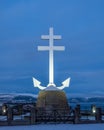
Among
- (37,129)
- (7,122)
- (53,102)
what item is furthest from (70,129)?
(53,102)

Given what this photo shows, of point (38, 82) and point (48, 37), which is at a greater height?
point (48, 37)

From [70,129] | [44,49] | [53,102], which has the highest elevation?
[44,49]

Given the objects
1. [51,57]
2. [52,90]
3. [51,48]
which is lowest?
[52,90]

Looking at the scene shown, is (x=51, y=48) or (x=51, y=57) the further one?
(x=51, y=48)

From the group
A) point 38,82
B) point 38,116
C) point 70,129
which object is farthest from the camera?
point 38,82

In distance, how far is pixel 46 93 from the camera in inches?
1241

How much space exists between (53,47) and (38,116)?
5.54 m

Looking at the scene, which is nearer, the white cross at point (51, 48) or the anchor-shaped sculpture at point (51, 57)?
the anchor-shaped sculpture at point (51, 57)

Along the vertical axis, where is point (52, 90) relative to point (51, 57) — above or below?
below

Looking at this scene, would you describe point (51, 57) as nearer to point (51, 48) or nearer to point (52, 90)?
point (51, 48)

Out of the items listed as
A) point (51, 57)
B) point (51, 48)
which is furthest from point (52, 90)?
point (51, 48)

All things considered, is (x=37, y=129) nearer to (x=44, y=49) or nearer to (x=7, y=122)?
(x=7, y=122)

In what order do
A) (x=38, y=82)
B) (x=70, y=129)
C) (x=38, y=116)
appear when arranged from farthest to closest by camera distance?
(x=38, y=82) < (x=38, y=116) < (x=70, y=129)

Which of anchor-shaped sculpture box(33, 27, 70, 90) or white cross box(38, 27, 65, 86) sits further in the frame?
white cross box(38, 27, 65, 86)
